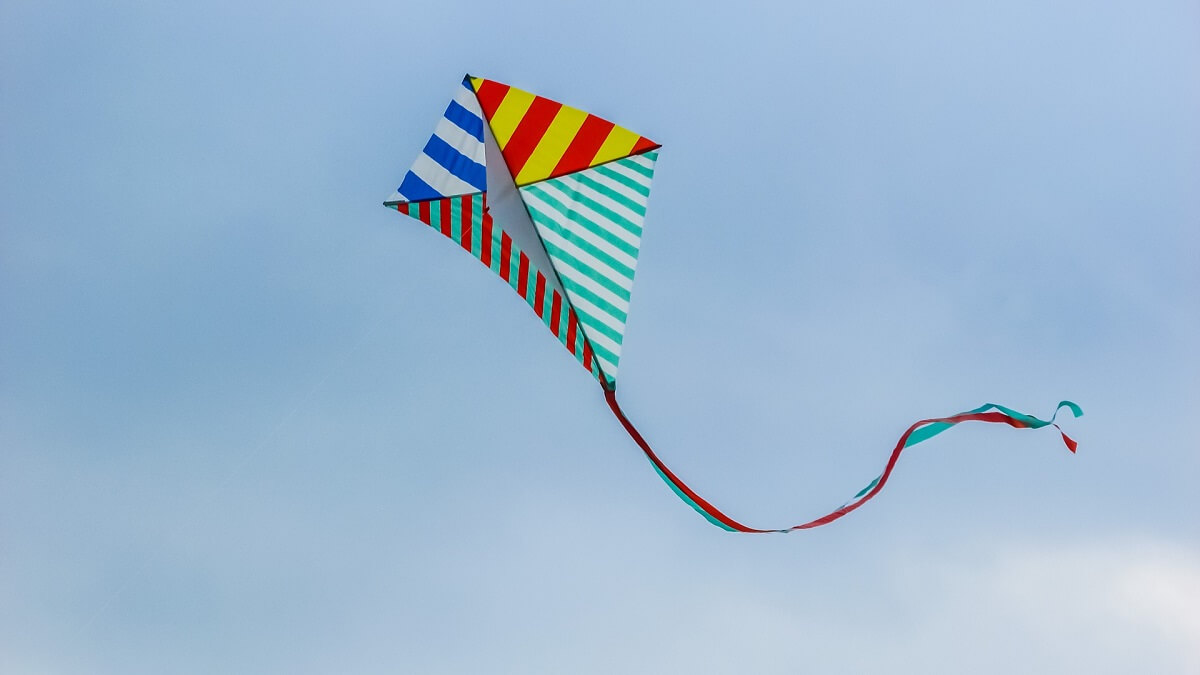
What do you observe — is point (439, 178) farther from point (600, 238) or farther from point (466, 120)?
point (600, 238)

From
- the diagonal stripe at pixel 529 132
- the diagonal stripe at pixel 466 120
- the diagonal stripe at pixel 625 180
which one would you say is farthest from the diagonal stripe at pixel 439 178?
the diagonal stripe at pixel 625 180

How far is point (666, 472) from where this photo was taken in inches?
294

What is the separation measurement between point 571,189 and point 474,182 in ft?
3.83

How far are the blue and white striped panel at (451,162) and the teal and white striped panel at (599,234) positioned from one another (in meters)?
0.90

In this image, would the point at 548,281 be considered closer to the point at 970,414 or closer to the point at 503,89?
the point at 503,89

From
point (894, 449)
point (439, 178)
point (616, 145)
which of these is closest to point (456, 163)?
point (439, 178)

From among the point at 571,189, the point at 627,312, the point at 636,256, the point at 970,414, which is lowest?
the point at 970,414

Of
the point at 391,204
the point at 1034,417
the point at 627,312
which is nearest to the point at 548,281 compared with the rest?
the point at 627,312

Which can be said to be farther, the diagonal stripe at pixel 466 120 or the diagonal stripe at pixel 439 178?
the diagonal stripe at pixel 439 178

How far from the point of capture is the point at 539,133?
9.11 metres

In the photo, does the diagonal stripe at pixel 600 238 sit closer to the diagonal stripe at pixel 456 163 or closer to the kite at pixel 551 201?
the kite at pixel 551 201

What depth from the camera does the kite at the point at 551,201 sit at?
343 inches

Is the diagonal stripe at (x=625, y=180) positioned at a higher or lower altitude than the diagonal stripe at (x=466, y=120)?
lower

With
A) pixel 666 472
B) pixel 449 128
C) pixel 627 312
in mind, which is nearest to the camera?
pixel 666 472
